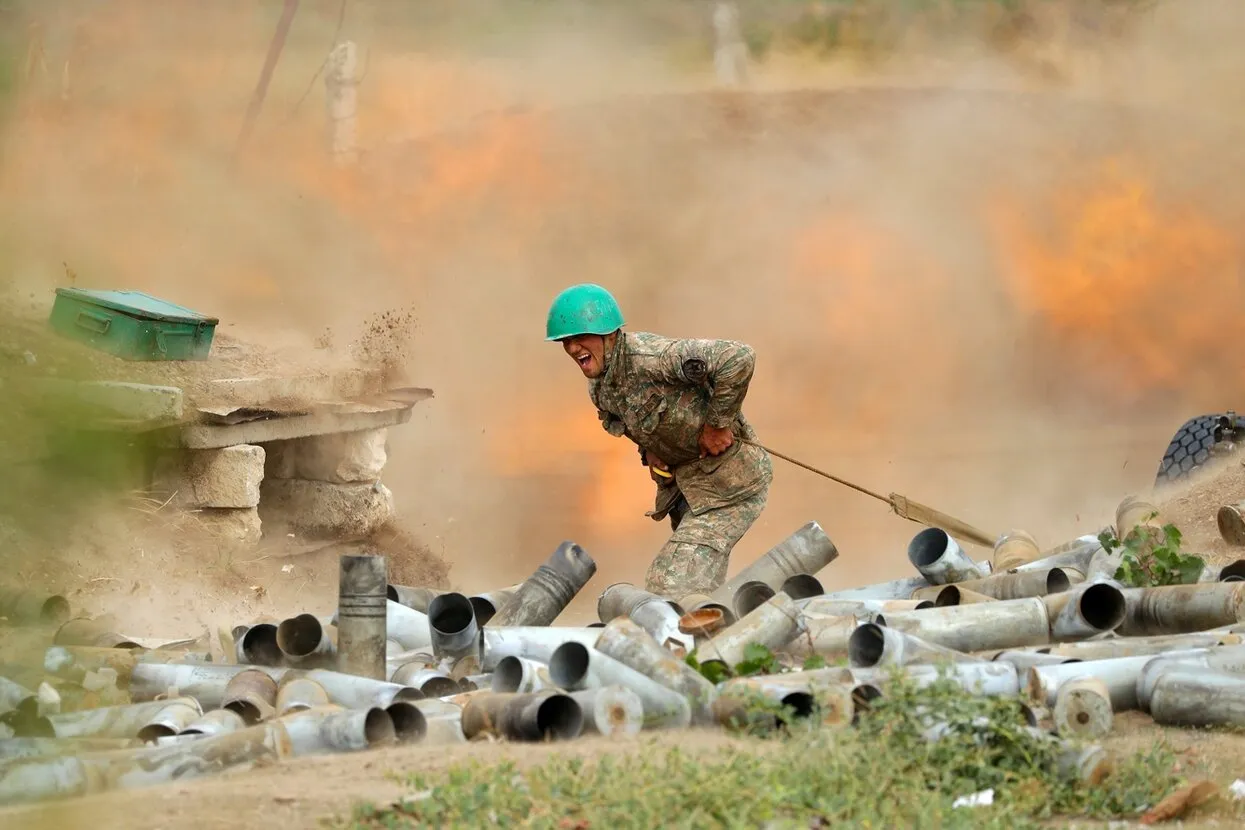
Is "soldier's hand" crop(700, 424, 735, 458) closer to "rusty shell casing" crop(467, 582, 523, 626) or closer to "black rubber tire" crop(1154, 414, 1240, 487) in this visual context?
"rusty shell casing" crop(467, 582, 523, 626)

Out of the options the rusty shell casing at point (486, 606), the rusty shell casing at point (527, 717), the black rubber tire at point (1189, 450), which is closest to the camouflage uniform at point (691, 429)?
the rusty shell casing at point (486, 606)

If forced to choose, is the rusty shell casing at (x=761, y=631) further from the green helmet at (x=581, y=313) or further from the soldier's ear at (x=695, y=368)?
the green helmet at (x=581, y=313)

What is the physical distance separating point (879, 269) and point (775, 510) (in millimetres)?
2995

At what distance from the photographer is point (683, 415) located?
7.49 meters

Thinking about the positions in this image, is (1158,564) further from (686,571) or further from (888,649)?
(686,571)

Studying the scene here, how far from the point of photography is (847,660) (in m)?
5.67

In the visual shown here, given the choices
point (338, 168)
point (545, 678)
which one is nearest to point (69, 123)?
point (338, 168)

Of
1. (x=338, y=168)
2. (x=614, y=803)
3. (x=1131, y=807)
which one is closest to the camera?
(x=614, y=803)

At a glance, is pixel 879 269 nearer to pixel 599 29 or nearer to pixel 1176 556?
pixel 599 29

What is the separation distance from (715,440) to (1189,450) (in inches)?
199

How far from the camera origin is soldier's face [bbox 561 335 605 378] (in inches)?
289

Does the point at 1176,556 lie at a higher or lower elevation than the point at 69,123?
lower

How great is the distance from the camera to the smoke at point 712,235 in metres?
13.5

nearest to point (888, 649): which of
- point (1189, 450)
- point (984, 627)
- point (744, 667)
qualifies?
point (744, 667)
